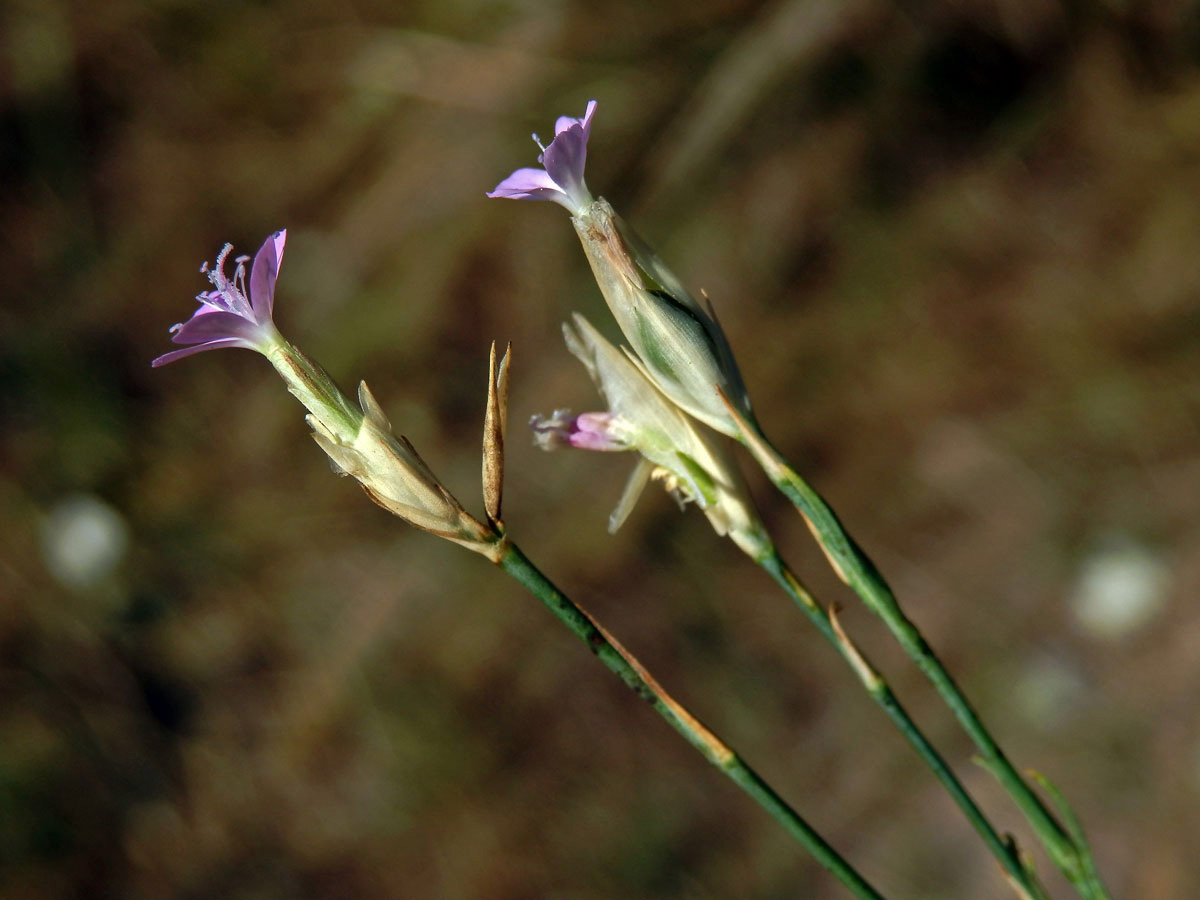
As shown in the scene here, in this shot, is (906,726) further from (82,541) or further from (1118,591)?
(82,541)

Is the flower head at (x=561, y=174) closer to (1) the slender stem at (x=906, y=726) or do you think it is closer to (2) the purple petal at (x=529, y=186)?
(2) the purple petal at (x=529, y=186)

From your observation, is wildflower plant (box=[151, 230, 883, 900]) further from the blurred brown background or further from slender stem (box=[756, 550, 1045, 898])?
the blurred brown background

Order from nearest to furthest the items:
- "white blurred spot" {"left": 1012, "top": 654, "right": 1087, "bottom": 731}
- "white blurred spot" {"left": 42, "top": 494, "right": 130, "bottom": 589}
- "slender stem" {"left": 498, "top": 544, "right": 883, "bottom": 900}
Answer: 1. "slender stem" {"left": 498, "top": 544, "right": 883, "bottom": 900}
2. "white blurred spot" {"left": 1012, "top": 654, "right": 1087, "bottom": 731}
3. "white blurred spot" {"left": 42, "top": 494, "right": 130, "bottom": 589}

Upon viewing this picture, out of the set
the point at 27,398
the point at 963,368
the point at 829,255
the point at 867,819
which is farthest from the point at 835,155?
the point at 27,398

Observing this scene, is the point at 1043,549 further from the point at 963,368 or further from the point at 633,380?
the point at 633,380

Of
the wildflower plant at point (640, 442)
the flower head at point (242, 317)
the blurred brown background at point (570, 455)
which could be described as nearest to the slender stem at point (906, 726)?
the wildflower plant at point (640, 442)

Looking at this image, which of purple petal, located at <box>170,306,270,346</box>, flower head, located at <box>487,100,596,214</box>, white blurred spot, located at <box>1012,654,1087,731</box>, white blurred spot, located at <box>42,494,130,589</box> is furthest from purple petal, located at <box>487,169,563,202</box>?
white blurred spot, located at <box>42,494,130,589</box>

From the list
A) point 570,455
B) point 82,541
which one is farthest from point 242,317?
point 82,541
